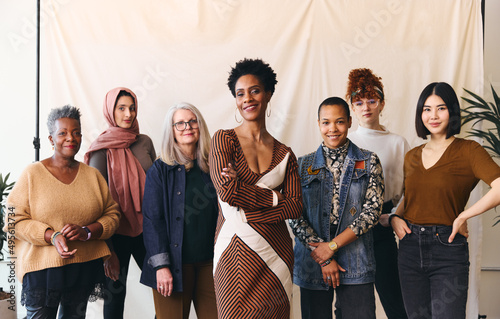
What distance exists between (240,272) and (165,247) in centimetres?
52

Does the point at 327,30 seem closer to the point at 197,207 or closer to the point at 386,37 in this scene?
the point at 386,37

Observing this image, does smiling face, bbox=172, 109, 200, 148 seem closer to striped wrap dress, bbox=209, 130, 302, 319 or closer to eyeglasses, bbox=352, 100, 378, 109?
striped wrap dress, bbox=209, 130, 302, 319

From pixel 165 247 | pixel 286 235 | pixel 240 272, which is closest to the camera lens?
pixel 240 272

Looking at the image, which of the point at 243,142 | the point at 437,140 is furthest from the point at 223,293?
the point at 437,140

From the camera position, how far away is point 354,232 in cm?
228

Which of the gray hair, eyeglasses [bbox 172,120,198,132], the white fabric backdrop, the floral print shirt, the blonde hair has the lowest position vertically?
the floral print shirt

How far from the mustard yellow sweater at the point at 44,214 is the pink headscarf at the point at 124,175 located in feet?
1.20

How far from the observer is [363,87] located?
3.08m

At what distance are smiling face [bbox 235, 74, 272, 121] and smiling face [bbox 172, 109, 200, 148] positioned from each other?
0.38m

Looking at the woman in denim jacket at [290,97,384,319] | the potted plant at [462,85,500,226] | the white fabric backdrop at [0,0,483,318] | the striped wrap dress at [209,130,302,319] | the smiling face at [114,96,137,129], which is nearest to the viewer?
the striped wrap dress at [209,130,302,319]

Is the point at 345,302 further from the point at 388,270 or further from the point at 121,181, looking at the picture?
the point at 121,181

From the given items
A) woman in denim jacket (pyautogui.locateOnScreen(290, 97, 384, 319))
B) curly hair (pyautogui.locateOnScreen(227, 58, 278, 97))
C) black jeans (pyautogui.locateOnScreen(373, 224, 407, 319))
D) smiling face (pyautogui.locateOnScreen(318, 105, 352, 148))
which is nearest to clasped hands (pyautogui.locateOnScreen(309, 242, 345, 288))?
woman in denim jacket (pyautogui.locateOnScreen(290, 97, 384, 319))

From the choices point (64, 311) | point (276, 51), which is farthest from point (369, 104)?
point (64, 311)

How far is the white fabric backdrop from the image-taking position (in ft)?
12.1
